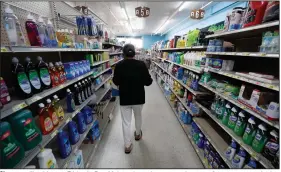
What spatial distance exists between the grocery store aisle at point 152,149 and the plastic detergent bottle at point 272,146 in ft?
3.70

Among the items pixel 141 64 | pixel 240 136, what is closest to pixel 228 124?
pixel 240 136

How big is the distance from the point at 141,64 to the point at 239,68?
4.68ft

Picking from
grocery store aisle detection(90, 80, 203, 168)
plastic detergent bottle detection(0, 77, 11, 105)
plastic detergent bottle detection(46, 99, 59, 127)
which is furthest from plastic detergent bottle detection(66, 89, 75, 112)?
grocery store aisle detection(90, 80, 203, 168)

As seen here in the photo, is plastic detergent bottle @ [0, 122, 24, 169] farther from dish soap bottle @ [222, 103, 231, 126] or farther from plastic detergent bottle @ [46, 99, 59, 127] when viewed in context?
dish soap bottle @ [222, 103, 231, 126]

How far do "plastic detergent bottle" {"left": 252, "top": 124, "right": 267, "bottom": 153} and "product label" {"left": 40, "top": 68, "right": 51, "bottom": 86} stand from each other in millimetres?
2077

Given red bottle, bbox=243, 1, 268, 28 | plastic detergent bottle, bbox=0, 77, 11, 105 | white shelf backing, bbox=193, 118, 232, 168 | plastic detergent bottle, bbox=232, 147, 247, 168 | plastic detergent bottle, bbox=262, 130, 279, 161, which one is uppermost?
red bottle, bbox=243, 1, 268, 28

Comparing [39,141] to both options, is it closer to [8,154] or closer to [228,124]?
[8,154]

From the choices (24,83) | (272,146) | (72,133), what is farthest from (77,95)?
(272,146)

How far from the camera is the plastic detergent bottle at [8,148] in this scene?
940 millimetres

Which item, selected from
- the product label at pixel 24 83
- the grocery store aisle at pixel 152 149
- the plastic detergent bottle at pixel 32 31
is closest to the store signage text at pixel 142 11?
the grocery store aisle at pixel 152 149

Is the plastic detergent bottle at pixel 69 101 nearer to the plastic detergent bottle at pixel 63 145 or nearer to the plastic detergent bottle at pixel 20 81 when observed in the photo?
the plastic detergent bottle at pixel 63 145

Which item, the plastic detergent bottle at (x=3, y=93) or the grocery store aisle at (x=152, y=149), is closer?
the plastic detergent bottle at (x=3, y=93)

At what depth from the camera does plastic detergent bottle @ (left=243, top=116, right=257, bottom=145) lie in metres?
1.41

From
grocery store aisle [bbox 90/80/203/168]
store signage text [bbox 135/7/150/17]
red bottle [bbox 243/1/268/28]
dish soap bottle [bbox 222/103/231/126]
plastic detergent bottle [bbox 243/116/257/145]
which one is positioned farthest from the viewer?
store signage text [bbox 135/7/150/17]
